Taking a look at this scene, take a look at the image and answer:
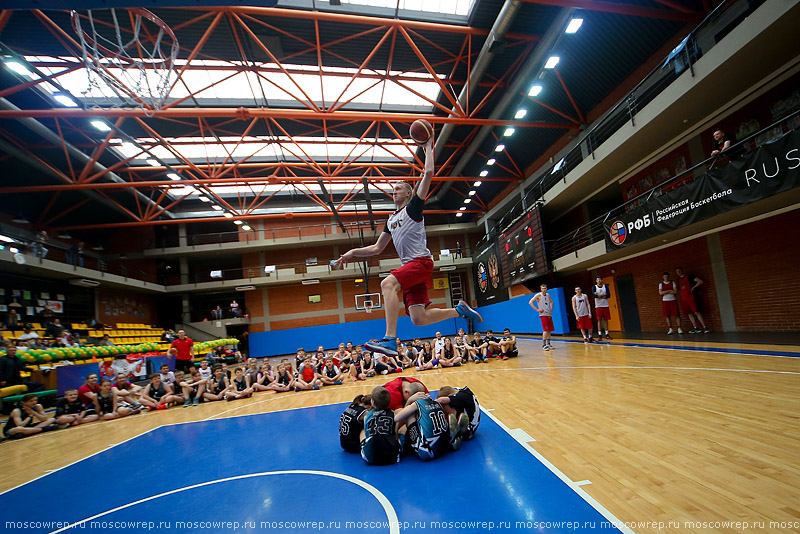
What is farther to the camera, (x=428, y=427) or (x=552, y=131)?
(x=552, y=131)

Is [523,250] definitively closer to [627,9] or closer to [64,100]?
[627,9]

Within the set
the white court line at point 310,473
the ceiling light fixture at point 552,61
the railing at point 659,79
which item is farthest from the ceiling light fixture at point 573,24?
the white court line at point 310,473

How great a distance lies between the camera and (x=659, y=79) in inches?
373

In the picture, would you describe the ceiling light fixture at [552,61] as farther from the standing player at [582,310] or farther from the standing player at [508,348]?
the standing player at [508,348]

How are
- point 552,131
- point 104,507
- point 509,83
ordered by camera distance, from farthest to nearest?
1. point 552,131
2. point 509,83
3. point 104,507

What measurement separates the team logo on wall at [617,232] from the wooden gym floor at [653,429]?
11.8 ft

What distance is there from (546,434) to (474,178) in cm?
1602

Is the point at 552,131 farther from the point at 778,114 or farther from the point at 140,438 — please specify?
the point at 140,438

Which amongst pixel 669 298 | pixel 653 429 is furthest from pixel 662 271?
pixel 653 429

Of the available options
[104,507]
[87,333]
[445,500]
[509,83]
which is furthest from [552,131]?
[87,333]

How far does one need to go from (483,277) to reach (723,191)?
47.4ft

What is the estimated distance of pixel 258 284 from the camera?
925 inches

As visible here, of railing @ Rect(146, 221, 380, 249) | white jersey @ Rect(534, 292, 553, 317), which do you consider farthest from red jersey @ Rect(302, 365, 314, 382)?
railing @ Rect(146, 221, 380, 249)

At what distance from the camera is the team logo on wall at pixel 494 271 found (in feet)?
63.6
